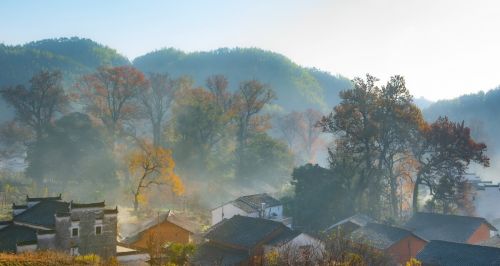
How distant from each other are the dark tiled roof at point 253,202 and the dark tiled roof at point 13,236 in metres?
19.7

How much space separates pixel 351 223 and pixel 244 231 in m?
11.4

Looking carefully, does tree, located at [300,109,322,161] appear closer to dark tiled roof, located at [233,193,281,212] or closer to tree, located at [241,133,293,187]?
tree, located at [241,133,293,187]

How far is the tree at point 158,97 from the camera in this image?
56.9 metres

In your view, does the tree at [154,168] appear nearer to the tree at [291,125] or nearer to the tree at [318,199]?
the tree at [318,199]

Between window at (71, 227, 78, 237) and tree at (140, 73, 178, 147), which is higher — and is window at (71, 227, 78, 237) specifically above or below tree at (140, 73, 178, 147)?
below

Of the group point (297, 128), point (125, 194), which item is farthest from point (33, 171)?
point (297, 128)

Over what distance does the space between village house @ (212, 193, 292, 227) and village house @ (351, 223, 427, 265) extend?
9.42m

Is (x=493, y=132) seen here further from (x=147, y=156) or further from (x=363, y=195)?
(x=147, y=156)

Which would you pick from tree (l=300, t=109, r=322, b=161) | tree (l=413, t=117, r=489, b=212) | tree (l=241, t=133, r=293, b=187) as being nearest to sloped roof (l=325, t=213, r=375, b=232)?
tree (l=413, t=117, r=489, b=212)

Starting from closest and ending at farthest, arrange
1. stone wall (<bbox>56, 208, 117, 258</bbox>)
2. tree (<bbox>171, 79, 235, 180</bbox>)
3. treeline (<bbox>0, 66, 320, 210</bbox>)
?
stone wall (<bbox>56, 208, 117, 258</bbox>)
treeline (<bbox>0, 66, 320, 210</bbox>)
tree (<bbox>171, 79, 235, 180</bbox>)

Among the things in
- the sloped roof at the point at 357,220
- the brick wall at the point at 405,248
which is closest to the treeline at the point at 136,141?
the sloped roof at the point at 357,220

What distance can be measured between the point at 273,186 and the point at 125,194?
77.8ft

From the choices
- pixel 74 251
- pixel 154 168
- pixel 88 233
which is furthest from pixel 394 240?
pixel 154 168

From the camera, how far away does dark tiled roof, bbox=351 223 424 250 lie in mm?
31891
